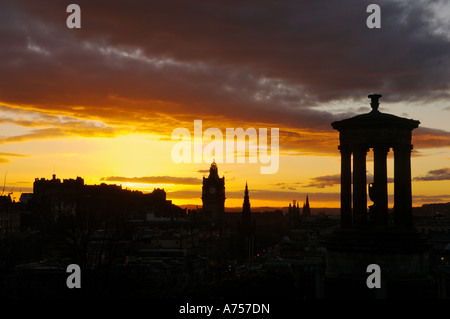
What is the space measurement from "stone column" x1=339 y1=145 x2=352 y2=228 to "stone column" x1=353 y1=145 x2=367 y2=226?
2.00ft

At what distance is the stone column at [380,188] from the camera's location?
1535 inches

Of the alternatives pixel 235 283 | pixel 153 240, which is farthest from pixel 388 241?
pixel 153 240

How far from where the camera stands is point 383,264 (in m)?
37.4

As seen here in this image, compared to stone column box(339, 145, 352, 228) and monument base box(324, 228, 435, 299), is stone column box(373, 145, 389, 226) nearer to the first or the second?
monument base box(324, 228, 435, 299)

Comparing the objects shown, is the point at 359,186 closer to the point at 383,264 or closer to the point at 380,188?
the point at 380,188

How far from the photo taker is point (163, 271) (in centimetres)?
10094

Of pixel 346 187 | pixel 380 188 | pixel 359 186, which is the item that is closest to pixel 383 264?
pixel 380 188

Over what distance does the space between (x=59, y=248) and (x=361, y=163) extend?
85872 millimetres

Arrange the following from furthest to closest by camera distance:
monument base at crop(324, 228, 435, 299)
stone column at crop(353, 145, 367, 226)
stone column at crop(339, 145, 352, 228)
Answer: stone column at crop(339, 145, 352, 228)
stone column at crop(353, 145, 367, 226)
monument base at crop(324, 228, 435, 299)

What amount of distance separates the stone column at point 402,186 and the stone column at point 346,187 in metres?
2.48

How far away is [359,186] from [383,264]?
4.56 meters

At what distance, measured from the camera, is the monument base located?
3722cm

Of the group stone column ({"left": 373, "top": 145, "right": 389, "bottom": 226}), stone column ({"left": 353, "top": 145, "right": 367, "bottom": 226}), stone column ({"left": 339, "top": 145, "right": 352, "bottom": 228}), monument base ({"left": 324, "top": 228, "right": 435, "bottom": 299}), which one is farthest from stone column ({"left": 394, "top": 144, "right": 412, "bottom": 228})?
stone column ({"left": 339, "top": 145, "right": 352, "bottom": 228})
